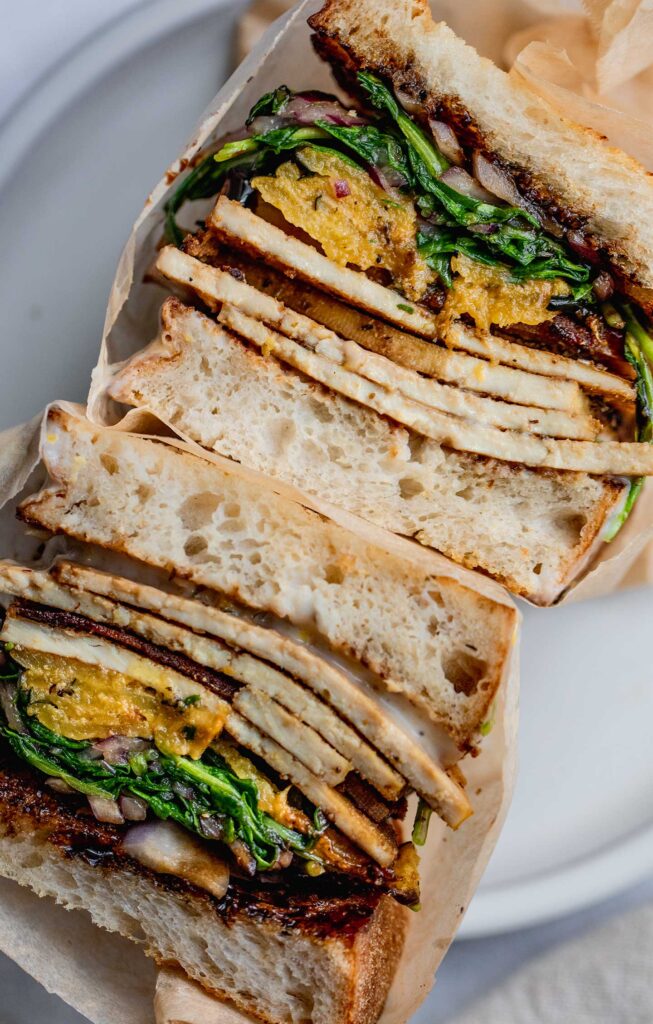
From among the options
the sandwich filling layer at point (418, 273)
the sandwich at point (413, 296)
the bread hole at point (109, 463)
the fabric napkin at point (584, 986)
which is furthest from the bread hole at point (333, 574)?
the fabric napkin at point (584, 986)

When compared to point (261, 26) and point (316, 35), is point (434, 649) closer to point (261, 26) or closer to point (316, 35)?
point (316, 35)

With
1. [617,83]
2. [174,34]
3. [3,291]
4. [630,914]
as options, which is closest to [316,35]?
[174,34]

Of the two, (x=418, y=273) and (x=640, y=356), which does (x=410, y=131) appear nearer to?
(x=418, y=273)

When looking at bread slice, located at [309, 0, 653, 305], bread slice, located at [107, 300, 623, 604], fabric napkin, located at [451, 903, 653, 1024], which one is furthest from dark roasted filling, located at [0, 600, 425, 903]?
bread slice, located at [309, 0, 653, 305]

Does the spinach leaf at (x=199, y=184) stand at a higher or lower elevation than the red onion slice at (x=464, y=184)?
lower

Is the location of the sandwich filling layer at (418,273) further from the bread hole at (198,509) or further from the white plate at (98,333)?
the white plate at (98,333)

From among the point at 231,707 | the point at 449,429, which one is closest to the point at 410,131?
the point at 449,429

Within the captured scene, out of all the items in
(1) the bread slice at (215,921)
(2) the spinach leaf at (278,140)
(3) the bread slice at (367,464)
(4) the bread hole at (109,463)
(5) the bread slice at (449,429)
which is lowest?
(1) the bread slice at (215,921)
